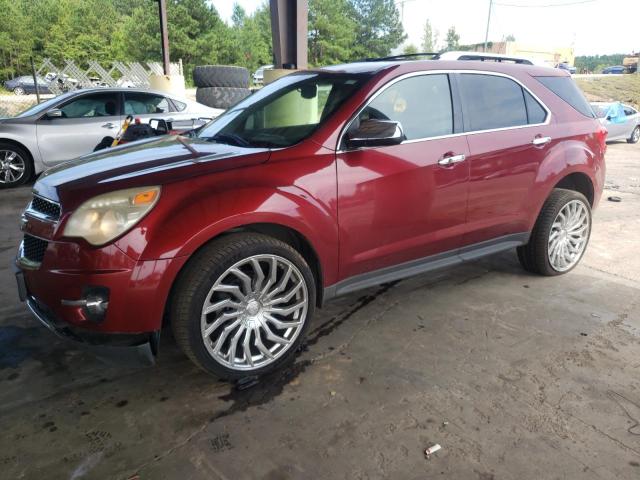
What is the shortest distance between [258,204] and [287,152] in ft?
1.30

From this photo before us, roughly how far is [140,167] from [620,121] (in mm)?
14430

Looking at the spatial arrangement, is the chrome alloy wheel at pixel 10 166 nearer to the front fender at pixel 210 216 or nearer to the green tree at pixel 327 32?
the front fender at pixel 210 216

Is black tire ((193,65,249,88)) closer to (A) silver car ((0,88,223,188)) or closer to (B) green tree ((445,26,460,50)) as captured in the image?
(A) silver car ((0,88,223,188))

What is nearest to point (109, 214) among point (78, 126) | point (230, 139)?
point (230, 139)

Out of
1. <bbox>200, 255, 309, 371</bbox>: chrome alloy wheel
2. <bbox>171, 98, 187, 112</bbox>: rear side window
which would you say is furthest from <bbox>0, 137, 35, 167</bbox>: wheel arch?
<bbox>200, 255, 309, 371</bbox>: chrome alloy wheel

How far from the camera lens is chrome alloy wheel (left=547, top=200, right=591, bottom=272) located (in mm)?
4156

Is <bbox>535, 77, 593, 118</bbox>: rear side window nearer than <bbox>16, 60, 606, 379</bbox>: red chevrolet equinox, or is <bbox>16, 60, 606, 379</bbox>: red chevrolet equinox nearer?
<bbox>16, 60, 606, 379</bbox>: red chevrolet equinox

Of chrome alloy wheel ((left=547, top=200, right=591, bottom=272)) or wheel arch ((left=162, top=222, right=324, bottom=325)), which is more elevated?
wheel arch ((left=162, top=222, right=324, bottom=325))

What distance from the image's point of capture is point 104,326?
2367 mm

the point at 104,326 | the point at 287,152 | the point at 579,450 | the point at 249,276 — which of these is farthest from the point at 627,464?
the point at 104,326

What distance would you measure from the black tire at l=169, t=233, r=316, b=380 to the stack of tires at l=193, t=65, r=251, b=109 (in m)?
8.52

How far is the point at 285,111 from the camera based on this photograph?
348 cm

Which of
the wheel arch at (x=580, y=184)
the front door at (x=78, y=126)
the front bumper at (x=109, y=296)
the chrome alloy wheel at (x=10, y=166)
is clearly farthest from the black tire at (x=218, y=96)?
the front bumper at (x=109, y=296)

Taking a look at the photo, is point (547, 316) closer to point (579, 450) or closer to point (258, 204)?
point (579, 450)
